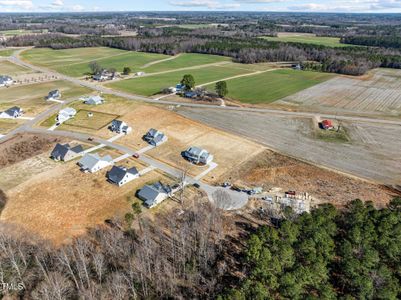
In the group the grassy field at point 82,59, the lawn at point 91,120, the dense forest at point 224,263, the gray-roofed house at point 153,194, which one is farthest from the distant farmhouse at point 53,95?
the dense forest at point 224,263

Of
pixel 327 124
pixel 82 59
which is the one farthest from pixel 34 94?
pixel 327 124

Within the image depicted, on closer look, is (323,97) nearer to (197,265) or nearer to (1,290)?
(197,265)

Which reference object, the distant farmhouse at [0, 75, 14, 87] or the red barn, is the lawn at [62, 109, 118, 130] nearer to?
the distant farmhouse at [0, 75, 14, 87]

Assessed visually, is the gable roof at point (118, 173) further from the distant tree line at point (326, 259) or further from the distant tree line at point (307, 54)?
the distant tree line at point (307, 54)

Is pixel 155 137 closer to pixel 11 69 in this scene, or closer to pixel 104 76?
pixel 104 76

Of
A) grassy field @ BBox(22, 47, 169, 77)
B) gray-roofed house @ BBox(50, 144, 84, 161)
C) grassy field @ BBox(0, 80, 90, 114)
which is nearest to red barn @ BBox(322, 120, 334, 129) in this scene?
gray-roofed house @ BBox(50, 144, 84, 161)
